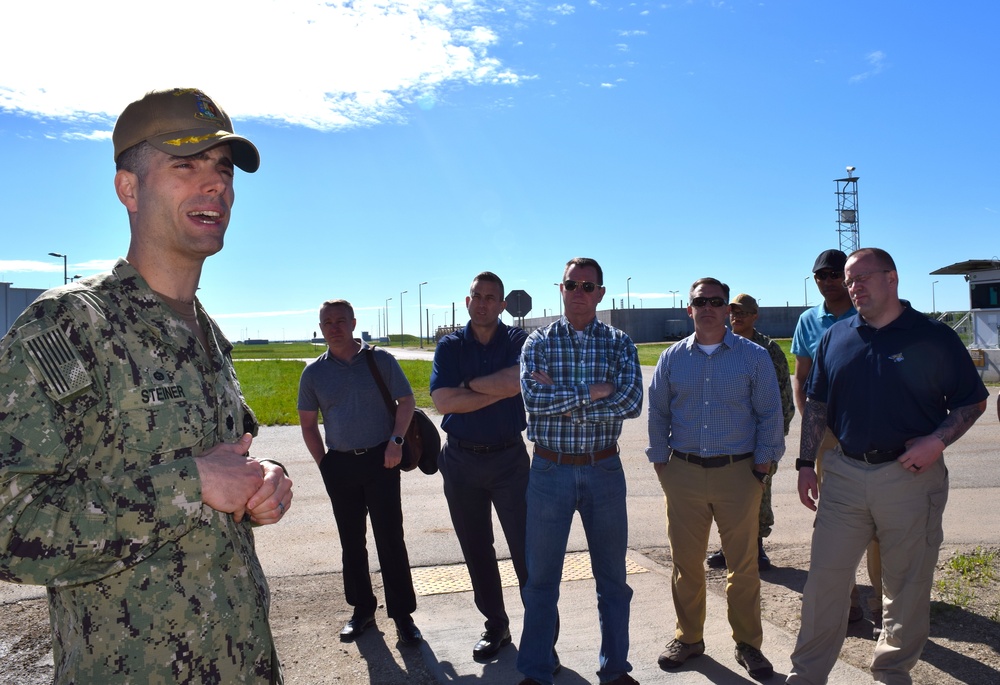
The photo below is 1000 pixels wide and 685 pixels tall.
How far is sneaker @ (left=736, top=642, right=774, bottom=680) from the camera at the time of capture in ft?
13.3

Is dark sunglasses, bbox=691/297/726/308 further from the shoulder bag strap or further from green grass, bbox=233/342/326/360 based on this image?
green grass, bbox=233/342/326/360

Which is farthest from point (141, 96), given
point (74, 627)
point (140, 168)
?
point (74, 627)

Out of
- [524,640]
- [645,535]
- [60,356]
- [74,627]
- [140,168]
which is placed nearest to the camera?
[60,356]

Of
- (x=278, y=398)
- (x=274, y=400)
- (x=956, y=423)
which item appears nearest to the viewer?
(x=956, y=423)

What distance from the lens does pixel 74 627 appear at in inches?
66.2

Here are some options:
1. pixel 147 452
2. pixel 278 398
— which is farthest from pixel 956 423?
pixel 278 398

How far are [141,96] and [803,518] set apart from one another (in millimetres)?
7082

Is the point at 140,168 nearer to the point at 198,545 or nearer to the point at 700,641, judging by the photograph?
the point at 198,545

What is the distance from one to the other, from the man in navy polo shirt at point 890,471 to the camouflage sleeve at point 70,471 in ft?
11.4

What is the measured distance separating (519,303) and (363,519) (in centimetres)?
2763

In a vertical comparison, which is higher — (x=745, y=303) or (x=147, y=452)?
(x=745, y=303)

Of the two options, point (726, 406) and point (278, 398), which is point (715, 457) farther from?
point (278, 398)

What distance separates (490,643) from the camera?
4.44 m

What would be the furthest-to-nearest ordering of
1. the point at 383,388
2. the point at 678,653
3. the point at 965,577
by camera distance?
1. the point at 965,577
2. the point at 383,388
3. the point at 678,653
